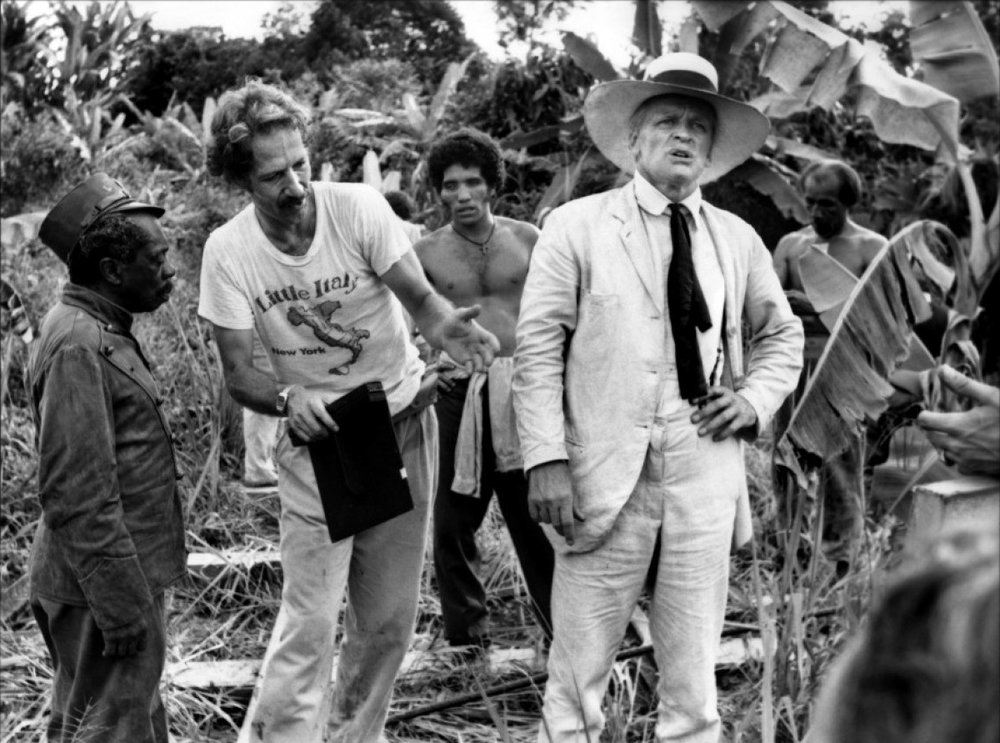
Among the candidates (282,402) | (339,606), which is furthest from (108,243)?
(339,606)

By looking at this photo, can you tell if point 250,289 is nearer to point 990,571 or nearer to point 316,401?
point 316,401

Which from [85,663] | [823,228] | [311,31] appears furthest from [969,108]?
[311,31]

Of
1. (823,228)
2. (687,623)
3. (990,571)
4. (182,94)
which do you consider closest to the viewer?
(990,571)

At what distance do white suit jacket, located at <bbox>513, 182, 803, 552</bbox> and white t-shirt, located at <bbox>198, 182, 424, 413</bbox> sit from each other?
22.2 inches

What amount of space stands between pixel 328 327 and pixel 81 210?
2.82 feet

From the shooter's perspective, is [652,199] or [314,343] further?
[314,343]

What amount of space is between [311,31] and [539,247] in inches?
920

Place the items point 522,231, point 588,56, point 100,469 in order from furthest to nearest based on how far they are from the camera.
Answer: point 588,56 → point 522,231 → point 100,469

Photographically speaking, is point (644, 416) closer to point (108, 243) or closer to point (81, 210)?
point (108, 243)

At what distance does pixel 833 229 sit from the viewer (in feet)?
21.5

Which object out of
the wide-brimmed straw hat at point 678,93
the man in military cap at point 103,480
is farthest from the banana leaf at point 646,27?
the man in military cap at point 103,480

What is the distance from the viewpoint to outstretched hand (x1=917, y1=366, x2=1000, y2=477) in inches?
90.1

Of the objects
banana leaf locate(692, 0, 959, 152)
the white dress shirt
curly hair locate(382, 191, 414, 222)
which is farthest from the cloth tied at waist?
curly hair locate(382, 191, 414, 222)

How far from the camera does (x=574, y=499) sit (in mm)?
3625
